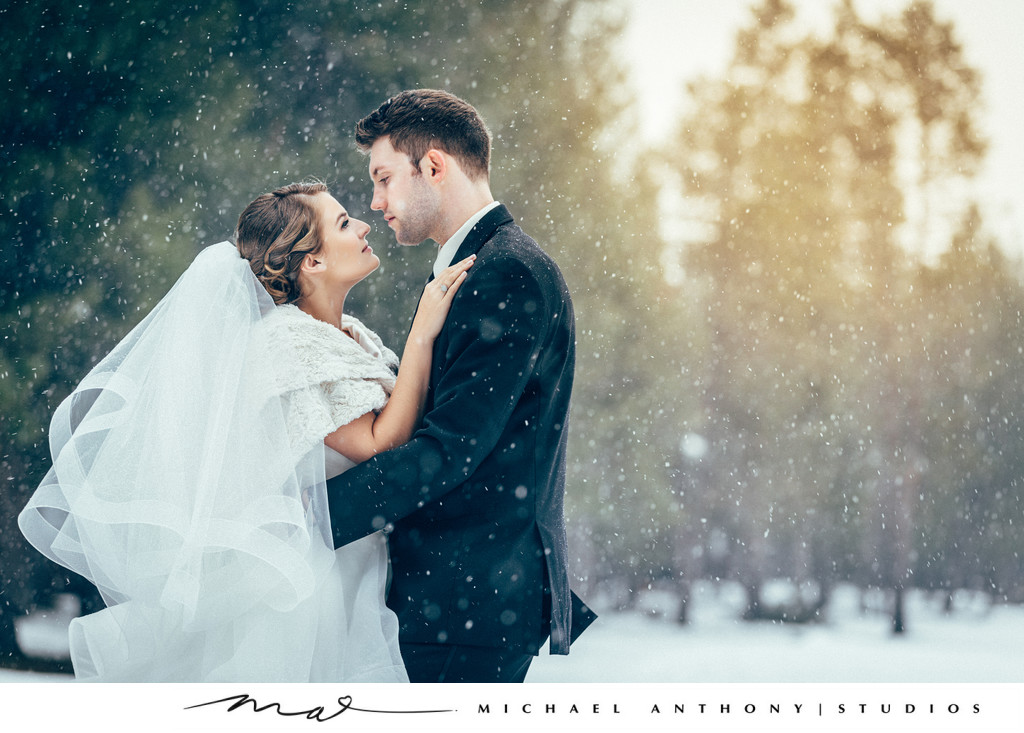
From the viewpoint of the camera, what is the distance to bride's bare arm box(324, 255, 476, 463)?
1.38 meters

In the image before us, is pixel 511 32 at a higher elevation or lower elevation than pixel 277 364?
higher

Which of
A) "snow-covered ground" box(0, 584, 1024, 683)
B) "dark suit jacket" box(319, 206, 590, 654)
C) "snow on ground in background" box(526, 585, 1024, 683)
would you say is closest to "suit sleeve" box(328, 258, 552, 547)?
"dark suit jacket" box(319, 206, 590, 654)

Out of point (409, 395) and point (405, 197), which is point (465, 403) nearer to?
point (409, 395)

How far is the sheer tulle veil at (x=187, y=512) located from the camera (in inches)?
52.7

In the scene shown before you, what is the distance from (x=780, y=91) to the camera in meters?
6.71

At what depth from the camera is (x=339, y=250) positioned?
5.26 ft

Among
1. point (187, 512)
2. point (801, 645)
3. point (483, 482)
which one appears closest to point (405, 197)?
point (483, 482)

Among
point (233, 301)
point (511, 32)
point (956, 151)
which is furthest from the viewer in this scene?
point (956, 151)

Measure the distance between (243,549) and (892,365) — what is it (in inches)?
252

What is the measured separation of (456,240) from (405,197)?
132 millimetres

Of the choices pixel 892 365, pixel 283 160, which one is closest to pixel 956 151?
pixel 892 365

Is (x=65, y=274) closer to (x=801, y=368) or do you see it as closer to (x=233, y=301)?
(x=233, y=301)
